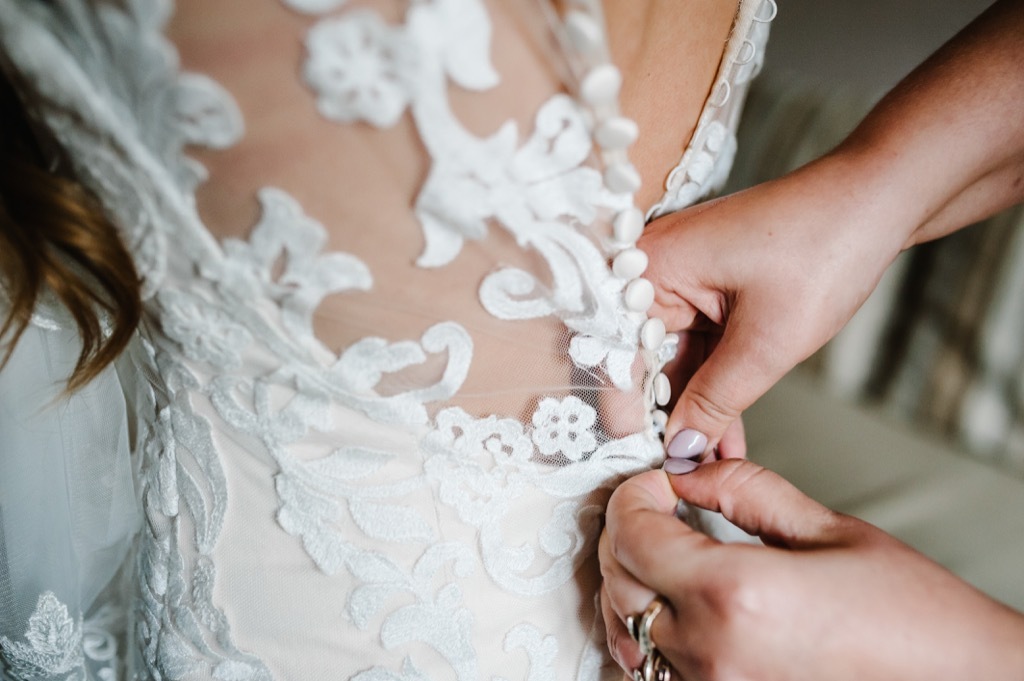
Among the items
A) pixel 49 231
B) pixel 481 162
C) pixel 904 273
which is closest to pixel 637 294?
pixel 481 162

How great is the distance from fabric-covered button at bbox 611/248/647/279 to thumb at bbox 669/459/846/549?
0.17 metres

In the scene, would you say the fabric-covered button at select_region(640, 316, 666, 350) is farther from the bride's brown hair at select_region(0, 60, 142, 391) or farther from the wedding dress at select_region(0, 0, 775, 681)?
the bride's brown hair at select_region(0, 60, 142, 391)

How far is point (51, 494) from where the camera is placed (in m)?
0.62

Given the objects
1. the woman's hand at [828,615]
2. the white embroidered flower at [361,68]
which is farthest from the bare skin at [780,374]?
the white embroidered flower at [361,68]

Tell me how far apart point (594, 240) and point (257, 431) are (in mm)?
263

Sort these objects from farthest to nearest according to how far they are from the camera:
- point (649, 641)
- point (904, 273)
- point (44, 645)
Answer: point (904, 273), point (44, 645), point (649, 641)

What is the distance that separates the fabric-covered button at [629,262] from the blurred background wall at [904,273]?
2.41ft

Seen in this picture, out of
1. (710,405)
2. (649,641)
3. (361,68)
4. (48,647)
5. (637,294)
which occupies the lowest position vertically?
(48,647)

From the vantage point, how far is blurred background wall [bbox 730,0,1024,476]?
0.92 meters

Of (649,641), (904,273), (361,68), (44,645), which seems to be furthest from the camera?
(904,273)

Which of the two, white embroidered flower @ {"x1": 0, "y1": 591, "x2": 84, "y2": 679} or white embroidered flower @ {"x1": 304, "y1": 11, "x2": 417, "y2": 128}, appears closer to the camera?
white embroidered flower @ {"x1": 304, "y1": 11, "x2": 417, "y2": 128}

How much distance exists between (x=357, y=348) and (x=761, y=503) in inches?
11.3

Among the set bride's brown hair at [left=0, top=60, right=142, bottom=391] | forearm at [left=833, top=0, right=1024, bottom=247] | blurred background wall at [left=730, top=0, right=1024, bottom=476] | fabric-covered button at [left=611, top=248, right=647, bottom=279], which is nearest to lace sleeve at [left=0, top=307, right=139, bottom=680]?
bride's brown hair at [left=0, top=60, right=142, bottom=391]

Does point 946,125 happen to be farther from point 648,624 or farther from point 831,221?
point 648,624
